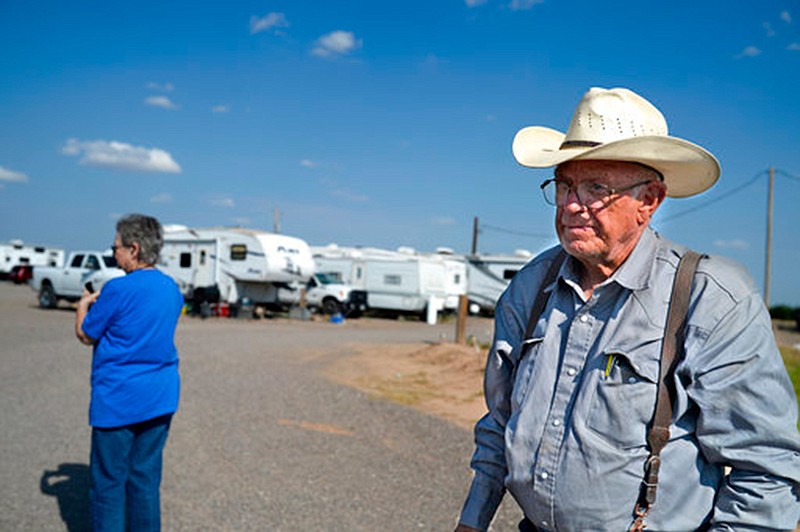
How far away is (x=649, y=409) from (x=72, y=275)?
23.9m

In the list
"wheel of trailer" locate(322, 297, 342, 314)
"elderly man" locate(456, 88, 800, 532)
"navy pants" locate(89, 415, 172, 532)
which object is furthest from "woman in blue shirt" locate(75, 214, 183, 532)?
"wheel of trailer" locate(322, 297, 342, 314)

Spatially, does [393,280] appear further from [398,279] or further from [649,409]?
[649,409]

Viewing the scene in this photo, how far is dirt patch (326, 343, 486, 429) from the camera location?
31.4 ft

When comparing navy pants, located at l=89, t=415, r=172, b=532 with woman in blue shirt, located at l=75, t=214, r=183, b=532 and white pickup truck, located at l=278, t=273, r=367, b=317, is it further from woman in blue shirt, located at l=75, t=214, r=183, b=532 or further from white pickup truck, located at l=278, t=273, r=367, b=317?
white pickup truck, located at l=278, t=273, r=367, b=317

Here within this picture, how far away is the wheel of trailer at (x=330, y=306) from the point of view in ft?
85.5

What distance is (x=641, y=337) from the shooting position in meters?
1.83

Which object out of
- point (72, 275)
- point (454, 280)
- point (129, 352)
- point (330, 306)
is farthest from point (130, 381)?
point (454, 280)

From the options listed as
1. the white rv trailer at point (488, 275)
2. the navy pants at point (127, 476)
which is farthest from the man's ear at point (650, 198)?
the white rv trailer at point (488, 275)

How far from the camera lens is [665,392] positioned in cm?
176

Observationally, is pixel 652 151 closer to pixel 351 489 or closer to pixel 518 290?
pixel 518 290

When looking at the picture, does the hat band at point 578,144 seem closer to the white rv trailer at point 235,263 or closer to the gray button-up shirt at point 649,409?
the gray button-up shirt at point 649,409

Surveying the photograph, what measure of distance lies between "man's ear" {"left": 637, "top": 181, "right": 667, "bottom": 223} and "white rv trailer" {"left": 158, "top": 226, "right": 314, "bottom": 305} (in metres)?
21.9

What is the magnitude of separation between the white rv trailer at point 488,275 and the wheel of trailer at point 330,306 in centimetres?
682

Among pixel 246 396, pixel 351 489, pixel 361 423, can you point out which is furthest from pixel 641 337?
pixel 246 396
